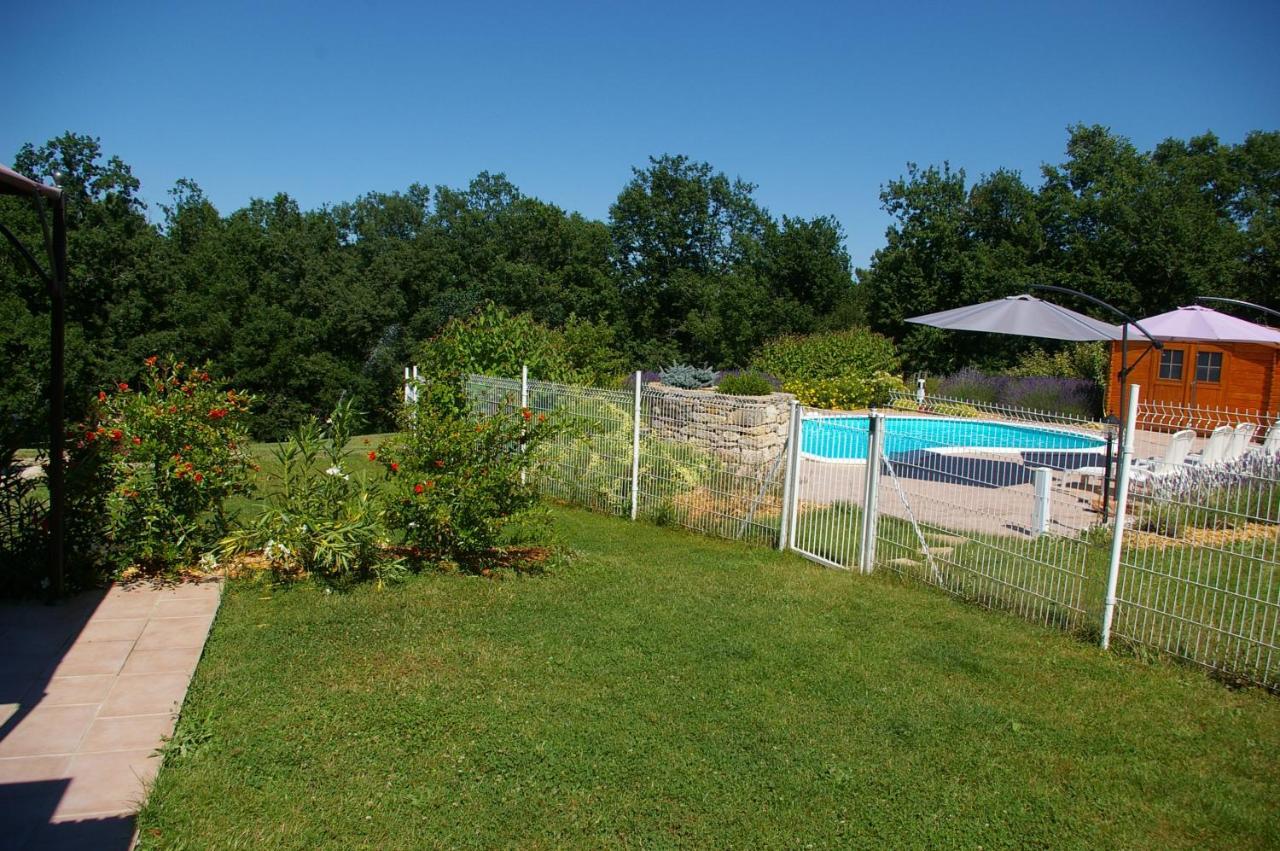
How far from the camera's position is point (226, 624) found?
5309 mm

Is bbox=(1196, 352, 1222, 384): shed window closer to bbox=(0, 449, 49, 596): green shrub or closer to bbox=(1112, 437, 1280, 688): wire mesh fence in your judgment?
bbox=(1112, 437, 1280, 688): wire mesh fence

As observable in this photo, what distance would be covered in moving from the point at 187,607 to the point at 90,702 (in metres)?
1.49

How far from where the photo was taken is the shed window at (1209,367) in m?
18.9

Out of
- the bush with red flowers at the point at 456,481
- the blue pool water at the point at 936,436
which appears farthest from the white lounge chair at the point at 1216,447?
the bush with red flowers at the point at 456,481

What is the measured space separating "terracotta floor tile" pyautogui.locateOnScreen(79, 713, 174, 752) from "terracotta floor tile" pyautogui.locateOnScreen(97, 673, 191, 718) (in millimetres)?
65

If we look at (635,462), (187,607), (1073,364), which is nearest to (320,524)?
(187,607)

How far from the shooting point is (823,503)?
25.0 feet

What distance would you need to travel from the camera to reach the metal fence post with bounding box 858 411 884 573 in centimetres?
670

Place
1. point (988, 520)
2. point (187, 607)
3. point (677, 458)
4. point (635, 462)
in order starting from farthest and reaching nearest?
point (635, 462) < point (677, 458) < point (988, 520) < point (187, 607)

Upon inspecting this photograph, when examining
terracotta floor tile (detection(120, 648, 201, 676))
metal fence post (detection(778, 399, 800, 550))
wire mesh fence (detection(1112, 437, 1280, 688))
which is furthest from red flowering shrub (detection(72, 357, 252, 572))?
wire mesh fence (detection(1112, 437, 1280, 688))

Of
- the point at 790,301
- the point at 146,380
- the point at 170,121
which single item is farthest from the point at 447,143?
the point at 146,380

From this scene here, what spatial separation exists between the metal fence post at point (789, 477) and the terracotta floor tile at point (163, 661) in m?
4.71

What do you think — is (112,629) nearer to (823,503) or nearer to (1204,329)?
(823,503)

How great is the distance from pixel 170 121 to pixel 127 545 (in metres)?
24.8
